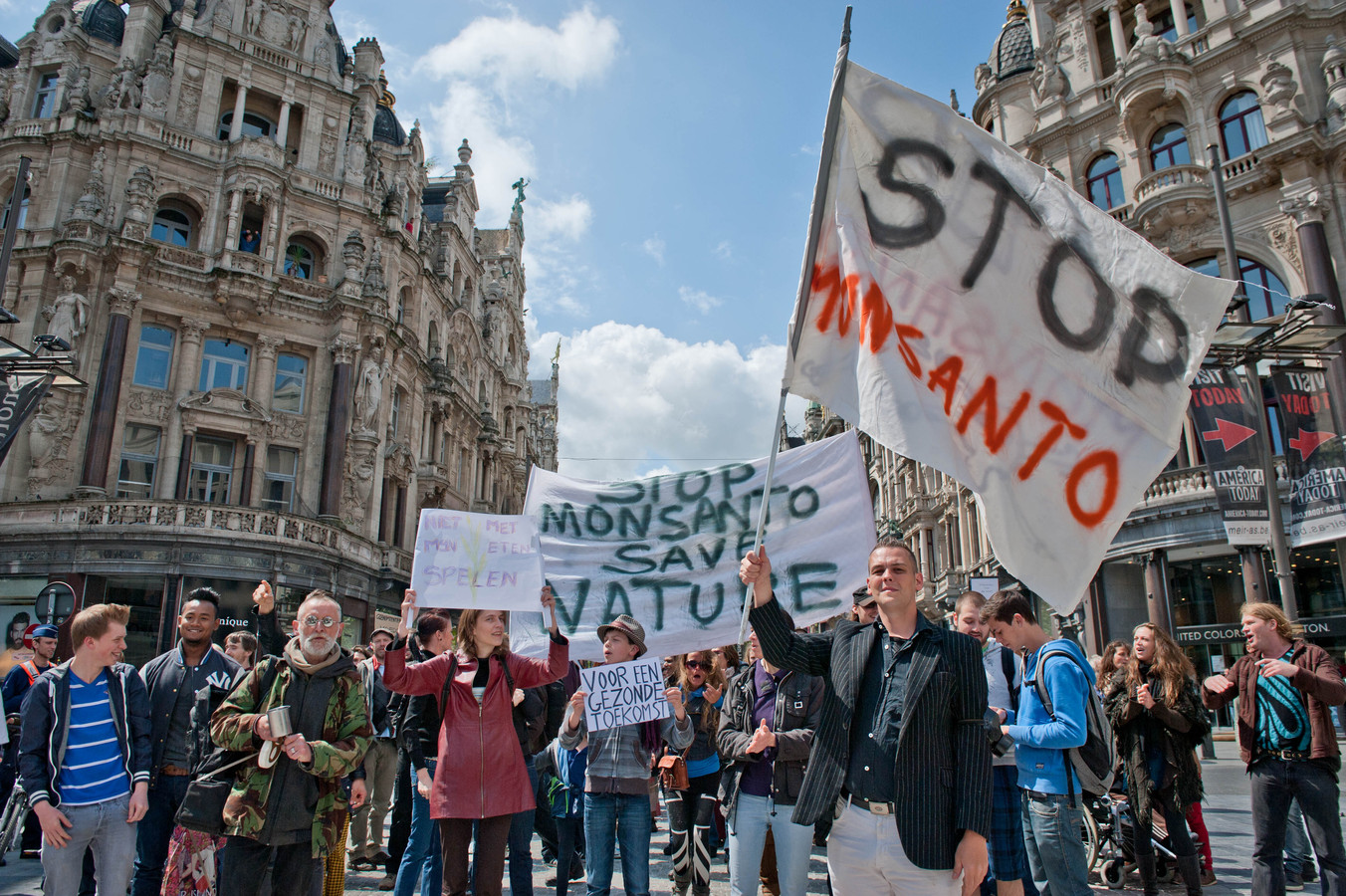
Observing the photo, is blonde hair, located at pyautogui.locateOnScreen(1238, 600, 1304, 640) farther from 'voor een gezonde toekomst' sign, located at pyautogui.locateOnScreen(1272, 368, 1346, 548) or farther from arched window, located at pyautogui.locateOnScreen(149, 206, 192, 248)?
arched window, located at pyautogui.locateOnScreen(149, 206, 192, 248)

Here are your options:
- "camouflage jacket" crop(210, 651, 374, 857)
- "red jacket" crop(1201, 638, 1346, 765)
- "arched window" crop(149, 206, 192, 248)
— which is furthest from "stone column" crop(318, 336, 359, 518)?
"red jacket" crop(1201, 638, 1346, 765)

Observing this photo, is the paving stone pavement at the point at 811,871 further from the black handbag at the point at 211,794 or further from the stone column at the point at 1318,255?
the stone column at the point at 1318,255

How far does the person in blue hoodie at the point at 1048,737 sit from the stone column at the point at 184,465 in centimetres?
2611

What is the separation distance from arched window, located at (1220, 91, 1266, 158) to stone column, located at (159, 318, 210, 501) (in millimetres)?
31413

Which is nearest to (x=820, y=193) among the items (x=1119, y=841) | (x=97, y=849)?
(x=97, y=849)

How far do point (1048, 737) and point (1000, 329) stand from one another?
2289mm

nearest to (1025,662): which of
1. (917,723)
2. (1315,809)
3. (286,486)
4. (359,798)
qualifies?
(1315,809)

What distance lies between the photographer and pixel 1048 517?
397cm

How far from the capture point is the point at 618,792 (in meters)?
5.53

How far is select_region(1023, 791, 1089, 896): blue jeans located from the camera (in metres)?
4.94

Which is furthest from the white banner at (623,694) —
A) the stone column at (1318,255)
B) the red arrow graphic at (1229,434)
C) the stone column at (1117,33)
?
the stone column at (1117,33)

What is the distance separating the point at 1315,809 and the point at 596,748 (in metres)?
4.63

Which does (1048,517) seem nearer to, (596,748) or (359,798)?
(596,748)

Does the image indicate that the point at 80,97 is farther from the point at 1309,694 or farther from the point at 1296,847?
the point at 1296,847
